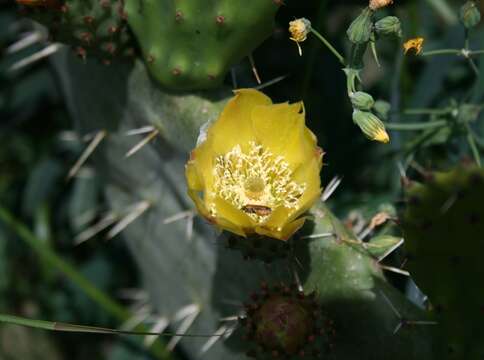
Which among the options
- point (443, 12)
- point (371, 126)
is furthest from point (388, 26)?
point (443, 12)

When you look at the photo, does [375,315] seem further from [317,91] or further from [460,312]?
[317,91]

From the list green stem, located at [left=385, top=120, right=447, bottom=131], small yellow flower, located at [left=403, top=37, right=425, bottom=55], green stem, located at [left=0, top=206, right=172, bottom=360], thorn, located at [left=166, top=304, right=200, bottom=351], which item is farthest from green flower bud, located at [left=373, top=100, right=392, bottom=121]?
green stem, located at [left=0, top=206, right=172, bottom=360]

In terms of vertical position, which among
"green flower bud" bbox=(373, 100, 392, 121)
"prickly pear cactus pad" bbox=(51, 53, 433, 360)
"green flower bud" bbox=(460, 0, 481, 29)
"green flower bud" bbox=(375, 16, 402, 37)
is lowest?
"prickly pear cactus pad" bbox=(51, 53, 433, 360)

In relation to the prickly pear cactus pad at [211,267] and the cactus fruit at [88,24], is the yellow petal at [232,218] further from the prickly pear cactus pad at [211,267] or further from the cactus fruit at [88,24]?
the cactus fruit at [88,24]

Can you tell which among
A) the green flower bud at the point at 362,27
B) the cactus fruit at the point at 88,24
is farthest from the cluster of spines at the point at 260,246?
the cactus fruit at the point at 88,24

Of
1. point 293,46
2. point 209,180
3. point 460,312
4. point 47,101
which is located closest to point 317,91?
point 293,46

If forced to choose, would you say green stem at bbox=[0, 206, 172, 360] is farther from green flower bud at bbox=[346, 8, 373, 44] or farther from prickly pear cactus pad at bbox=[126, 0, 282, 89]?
green flower bud at bbox=[346, 8, 373, 44]
